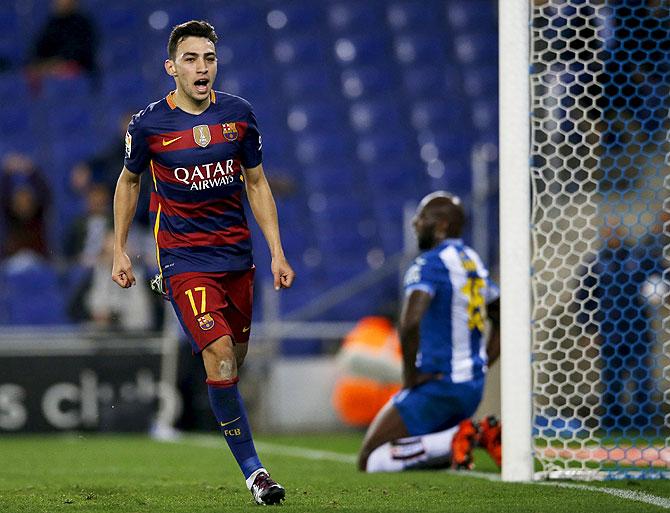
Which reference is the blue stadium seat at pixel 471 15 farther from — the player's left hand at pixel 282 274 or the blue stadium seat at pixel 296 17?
the player's left hand at pixel 282 274

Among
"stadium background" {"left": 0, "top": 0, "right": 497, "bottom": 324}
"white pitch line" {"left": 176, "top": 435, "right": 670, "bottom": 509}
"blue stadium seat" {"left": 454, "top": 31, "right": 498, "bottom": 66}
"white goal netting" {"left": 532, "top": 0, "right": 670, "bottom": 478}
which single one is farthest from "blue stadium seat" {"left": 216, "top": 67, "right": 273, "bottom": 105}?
"white goal netting" {"left": 532, "top": 0, "right": 670, "bottom": 478}

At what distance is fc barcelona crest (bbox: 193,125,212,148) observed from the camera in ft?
16.4

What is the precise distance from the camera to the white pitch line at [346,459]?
16.1 ft

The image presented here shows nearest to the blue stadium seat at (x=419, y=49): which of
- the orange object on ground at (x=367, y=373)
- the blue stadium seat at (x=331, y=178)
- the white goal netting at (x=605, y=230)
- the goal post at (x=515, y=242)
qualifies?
the blue stadium seat at (x=331, y=178)

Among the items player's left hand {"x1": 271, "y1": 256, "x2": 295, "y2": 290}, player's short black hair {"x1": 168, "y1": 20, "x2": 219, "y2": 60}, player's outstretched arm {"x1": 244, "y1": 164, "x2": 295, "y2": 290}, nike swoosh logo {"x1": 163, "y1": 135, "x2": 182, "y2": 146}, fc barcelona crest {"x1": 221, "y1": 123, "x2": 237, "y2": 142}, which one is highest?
player's short black hair {"x1": 168, "y1": 20, "x2": 219, "y2": 60}

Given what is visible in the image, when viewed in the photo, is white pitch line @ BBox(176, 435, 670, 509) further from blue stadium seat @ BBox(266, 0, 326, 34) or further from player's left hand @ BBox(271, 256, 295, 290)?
blue stadium seat @ BBox(266, 0, 326, 34)

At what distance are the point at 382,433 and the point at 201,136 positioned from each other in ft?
8.61

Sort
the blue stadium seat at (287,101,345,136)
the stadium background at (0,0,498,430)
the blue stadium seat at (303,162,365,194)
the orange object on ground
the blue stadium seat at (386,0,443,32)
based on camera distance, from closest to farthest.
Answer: the orange object on ground
the stadium background at (0,0,498,430)
the blue stadium seat at (303,162,365,194)
the blue stadium seat at (287,101,345,136)
the blue stadium seat at (386,0,443,32)

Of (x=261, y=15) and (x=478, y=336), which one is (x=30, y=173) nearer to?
(x=261, y=15)

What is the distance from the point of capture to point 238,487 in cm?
577

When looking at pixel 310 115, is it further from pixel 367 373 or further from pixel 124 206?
pixel 124 206

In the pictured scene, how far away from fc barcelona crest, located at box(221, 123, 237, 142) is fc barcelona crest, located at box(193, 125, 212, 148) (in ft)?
0.20

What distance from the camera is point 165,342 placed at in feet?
37.6

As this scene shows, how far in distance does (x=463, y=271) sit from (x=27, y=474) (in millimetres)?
2612
